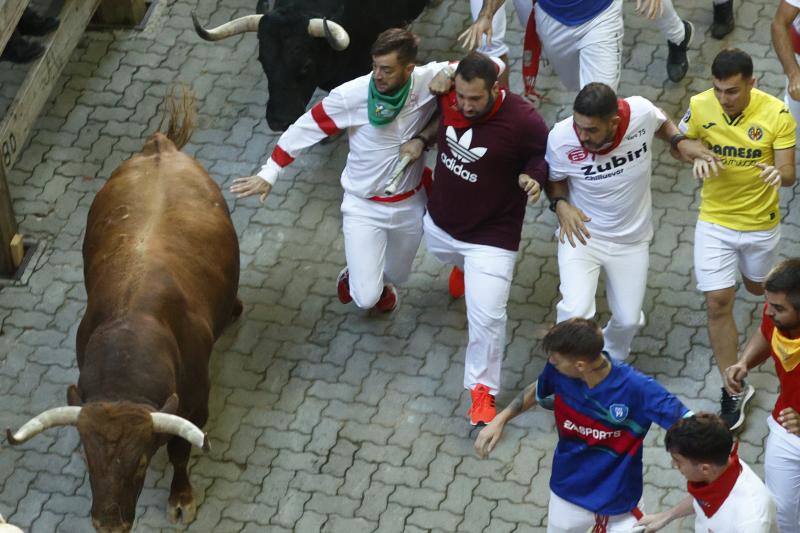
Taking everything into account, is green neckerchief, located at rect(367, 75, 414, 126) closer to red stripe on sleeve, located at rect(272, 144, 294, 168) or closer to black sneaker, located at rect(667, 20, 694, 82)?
red stripe on sleeve, located at rect(272, 144, 294, 168)

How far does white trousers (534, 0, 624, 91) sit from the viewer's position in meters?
9.93

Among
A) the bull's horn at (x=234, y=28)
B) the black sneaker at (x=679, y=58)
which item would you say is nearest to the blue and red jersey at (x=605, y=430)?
the bull's horn at (x=234, y=28)

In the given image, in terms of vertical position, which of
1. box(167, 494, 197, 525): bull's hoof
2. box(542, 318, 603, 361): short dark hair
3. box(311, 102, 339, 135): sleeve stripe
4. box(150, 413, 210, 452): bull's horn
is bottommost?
box(167, 494, 197, 525): bull's hoof

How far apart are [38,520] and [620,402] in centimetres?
378

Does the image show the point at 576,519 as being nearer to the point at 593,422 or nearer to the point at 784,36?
the point at 593,422

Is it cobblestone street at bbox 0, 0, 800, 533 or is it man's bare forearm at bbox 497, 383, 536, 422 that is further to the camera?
cobblestone street at bbox 0, 0, 800, 533

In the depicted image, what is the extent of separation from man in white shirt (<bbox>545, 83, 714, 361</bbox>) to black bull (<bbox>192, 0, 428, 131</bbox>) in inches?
86.8

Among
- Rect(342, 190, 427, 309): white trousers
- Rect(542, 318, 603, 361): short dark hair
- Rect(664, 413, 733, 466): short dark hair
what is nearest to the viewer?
Rect(664, 413, 733, 466): short dark hair

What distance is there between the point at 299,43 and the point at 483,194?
208 centimetres

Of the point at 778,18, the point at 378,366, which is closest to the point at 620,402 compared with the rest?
the point at 378,366

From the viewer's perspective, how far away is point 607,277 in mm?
9047

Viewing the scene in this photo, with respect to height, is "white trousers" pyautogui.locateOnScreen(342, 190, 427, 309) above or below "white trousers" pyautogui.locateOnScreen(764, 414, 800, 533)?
below

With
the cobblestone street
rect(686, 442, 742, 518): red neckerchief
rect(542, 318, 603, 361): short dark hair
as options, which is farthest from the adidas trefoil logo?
rect(686, 442, 742, 518): red neckerchief

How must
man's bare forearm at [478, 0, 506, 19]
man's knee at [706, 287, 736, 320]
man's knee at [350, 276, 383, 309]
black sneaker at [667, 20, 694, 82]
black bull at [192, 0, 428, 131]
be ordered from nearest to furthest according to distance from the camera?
man's knee at [706, 287, 736, 320] → man's knee at [350, 276, 383, 309] → man's bare forearm at [478, 0, 506, 19] → black bull at [192, 0, 428, 131] → black sneaker at [667, 20, 694, 82]
